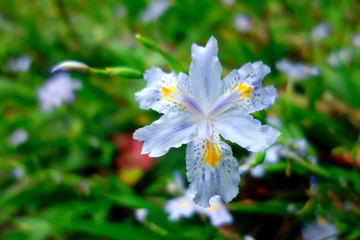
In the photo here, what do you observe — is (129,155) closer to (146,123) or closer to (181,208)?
(146,123)

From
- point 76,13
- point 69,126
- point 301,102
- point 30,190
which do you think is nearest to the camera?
point 30,190

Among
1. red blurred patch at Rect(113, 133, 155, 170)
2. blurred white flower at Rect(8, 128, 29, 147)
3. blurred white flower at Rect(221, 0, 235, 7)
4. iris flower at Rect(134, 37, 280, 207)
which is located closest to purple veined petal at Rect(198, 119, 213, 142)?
iris flower at Rect(134, 37, 280, 207)

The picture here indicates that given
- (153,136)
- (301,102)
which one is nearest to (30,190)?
(153,136)

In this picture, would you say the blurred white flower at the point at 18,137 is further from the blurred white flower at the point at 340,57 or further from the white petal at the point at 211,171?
the blurred white flower at the point at 340,57

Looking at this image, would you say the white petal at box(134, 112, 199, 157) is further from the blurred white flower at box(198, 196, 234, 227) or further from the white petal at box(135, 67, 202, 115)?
the blurred white flower at box(198, 196, 234, 227)

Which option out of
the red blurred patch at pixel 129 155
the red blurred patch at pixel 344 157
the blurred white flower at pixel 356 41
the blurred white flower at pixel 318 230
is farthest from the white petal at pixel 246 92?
the blurred white flower at pixel 356 41

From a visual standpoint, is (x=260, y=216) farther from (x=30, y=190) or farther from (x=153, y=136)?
(x=30, y=190)
